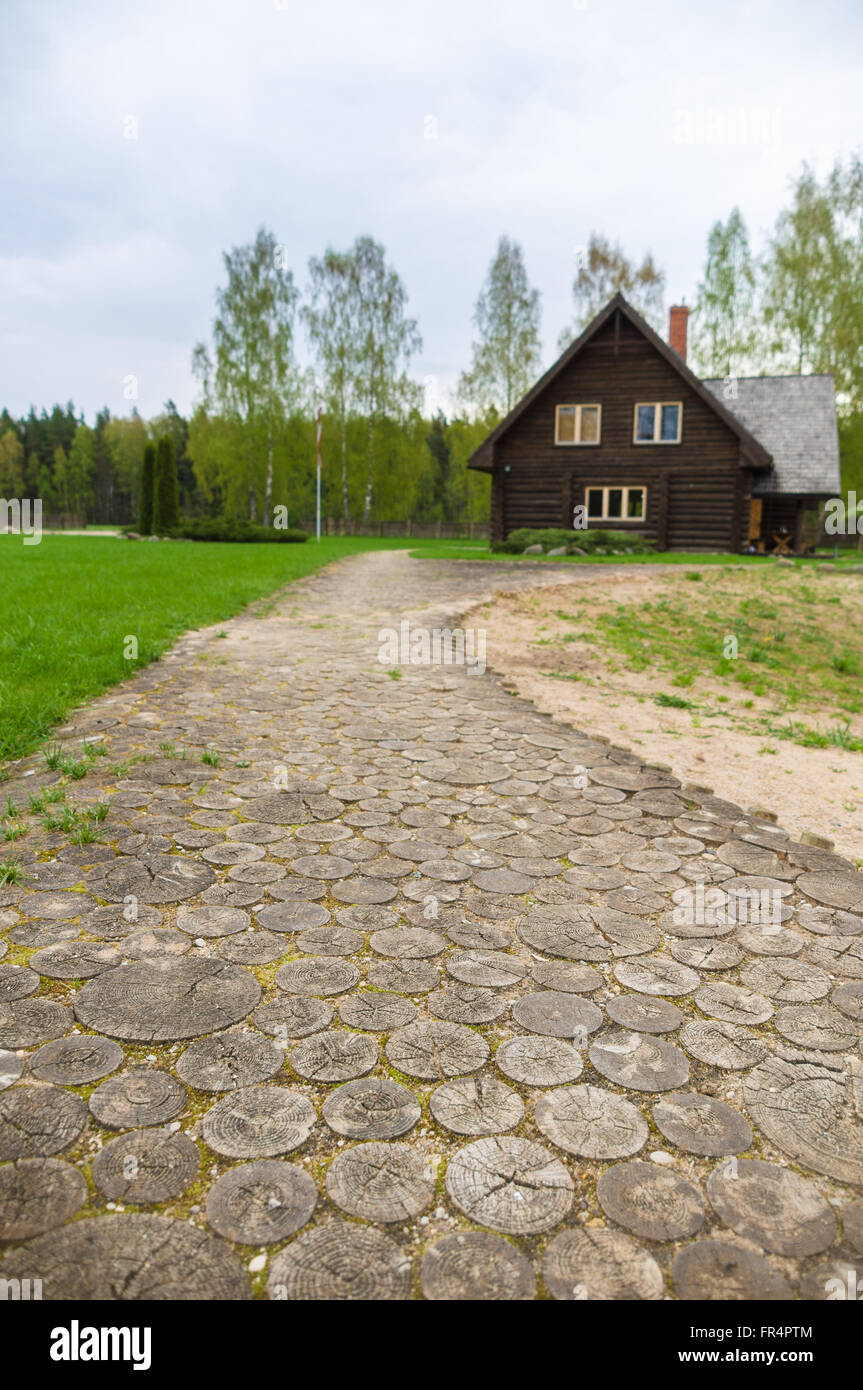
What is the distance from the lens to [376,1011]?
2.42 m

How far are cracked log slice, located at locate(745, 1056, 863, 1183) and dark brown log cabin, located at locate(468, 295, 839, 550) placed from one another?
23.9 metres

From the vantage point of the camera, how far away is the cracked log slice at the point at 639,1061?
2.14 meters

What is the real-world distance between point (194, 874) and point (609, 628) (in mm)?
8144

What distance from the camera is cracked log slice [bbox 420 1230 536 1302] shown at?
1549mm

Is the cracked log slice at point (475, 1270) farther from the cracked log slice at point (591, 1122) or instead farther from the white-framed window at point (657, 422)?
the white-framed window at point (657, 422)

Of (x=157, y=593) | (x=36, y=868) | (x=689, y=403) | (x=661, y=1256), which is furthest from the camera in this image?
(x=689, y=403)

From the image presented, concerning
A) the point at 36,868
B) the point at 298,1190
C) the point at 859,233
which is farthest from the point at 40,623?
the point at 859,233

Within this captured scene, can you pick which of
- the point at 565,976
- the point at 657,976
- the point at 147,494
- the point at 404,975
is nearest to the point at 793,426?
the point at 147,494

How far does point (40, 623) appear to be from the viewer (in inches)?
322

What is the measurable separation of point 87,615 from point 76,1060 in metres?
7.60

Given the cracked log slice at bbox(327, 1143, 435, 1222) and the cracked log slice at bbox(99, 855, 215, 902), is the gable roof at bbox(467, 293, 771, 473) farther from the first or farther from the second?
the cracked log slice at bbox(327, 1143, 435, 1222)

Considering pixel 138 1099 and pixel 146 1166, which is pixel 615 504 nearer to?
pixel 138 1099

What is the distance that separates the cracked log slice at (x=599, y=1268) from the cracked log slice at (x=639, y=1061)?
1.63 feet
